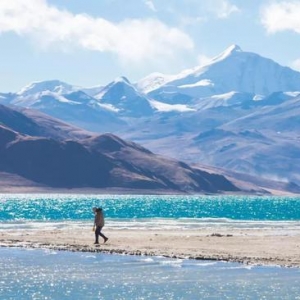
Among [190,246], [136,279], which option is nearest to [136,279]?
[136,279]

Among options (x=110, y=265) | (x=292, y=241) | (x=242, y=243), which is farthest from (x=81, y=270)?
(x=292, y=241)

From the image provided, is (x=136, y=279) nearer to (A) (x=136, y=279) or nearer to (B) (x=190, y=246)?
(A) (x=136, y=279)

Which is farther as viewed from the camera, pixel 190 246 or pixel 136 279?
pixel 190 246

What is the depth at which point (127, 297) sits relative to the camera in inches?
1534

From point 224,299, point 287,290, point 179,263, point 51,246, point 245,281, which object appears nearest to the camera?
point 224,299

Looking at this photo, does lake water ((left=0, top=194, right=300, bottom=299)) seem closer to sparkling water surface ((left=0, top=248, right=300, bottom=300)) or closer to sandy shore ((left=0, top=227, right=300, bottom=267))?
sparkling water surface ((left=0, top=248, right=300, bottom=300))

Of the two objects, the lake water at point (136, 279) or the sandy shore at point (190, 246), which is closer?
the lake water at point (136, 279)

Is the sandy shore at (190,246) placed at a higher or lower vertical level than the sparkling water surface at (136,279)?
higher

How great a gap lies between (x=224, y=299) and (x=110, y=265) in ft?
46.4

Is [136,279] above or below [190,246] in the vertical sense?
below

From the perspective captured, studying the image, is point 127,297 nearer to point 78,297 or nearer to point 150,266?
point 78,297

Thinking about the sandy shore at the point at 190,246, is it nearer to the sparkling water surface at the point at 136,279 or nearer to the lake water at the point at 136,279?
the lake water at the point at 136,279

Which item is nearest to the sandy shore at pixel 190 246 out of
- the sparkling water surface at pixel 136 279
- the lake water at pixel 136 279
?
the lake water at pixel 136 279

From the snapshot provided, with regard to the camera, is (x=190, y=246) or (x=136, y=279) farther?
(x=190, y=246)
